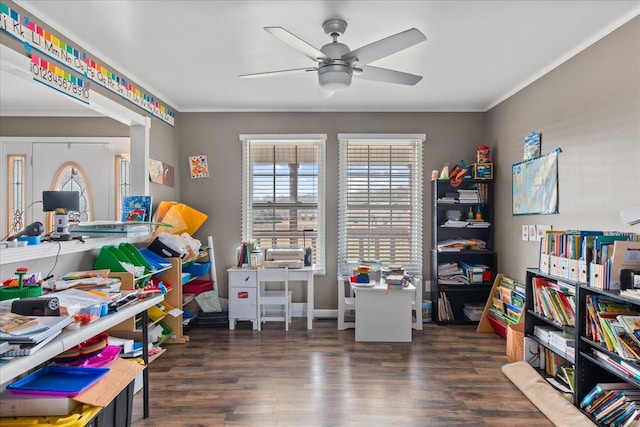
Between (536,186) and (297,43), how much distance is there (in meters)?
2.57

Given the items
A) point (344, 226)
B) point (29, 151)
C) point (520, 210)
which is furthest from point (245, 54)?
point (29, 151)

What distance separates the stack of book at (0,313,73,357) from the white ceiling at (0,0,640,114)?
6.09 ft

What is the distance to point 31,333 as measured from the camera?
143 centimetres

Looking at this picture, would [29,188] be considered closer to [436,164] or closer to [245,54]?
[245,54]

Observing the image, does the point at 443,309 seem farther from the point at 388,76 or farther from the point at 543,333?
the point at 388,76

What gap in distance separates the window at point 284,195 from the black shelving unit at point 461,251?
1.35 metres

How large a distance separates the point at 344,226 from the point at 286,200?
786 mm

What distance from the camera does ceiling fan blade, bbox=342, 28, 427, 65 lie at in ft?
6.86

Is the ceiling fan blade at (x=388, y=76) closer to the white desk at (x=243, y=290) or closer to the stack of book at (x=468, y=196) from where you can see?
the stack of book at (x=468, y=196)

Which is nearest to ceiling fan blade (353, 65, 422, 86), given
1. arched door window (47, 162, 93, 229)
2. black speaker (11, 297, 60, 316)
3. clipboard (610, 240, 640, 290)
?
clipboard (610, 240, 640, 290)

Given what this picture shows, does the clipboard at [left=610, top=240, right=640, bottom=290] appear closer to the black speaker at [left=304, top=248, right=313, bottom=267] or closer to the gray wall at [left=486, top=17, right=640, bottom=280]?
the gray wall at [left=486, top=17, right=640, bottom=280]

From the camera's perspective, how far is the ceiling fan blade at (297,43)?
203 cm

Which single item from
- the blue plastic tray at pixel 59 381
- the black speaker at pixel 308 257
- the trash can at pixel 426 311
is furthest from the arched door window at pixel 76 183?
the trash can at pixel 426 311

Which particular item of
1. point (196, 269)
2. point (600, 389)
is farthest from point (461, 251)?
point (196, 269)
